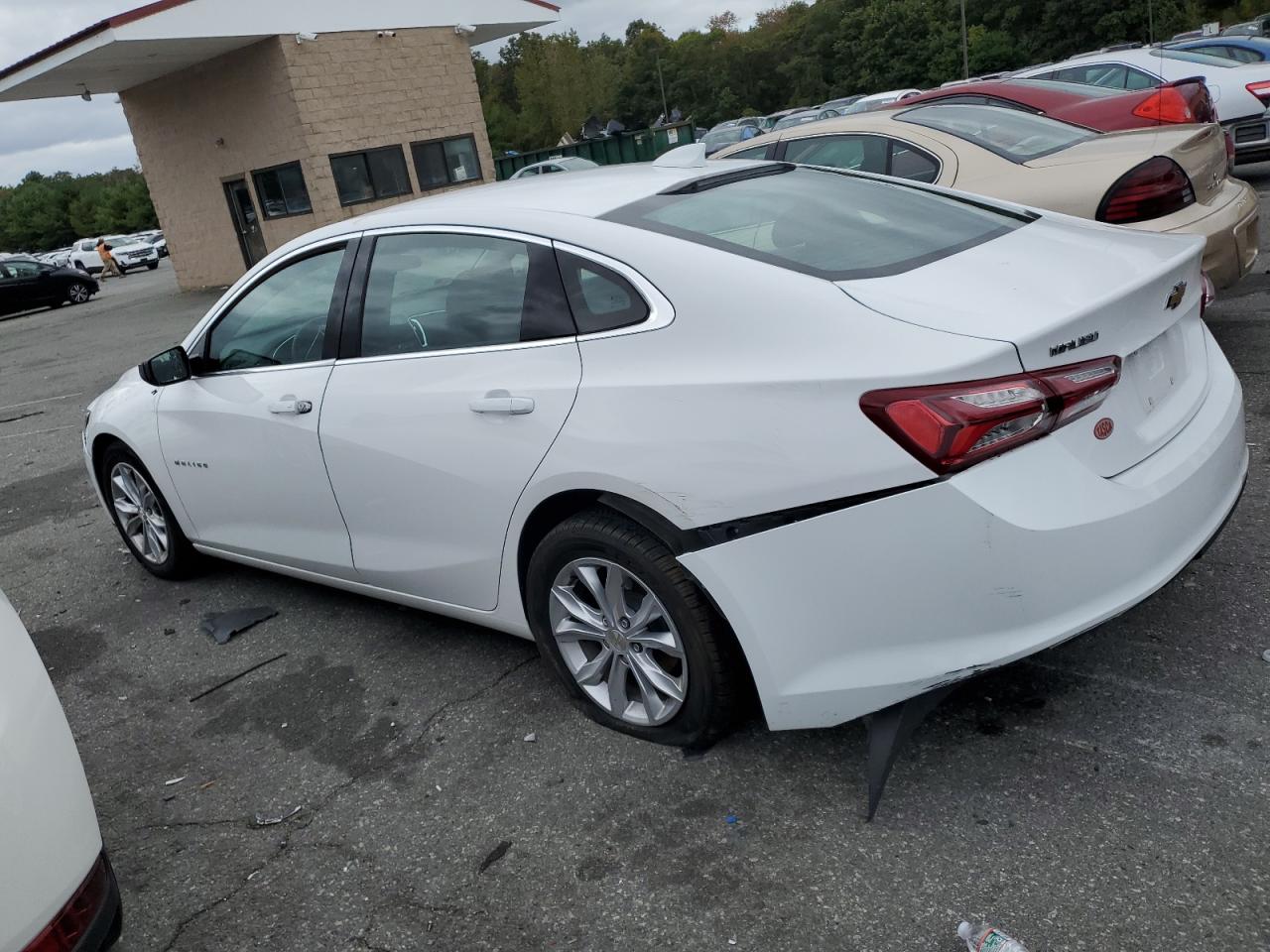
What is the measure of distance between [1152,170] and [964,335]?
3358 mm

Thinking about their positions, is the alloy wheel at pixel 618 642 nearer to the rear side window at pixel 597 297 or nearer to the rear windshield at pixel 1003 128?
the rear side window at pixel 597 297

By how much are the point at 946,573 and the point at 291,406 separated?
2.42 metres

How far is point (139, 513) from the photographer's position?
5.07 m

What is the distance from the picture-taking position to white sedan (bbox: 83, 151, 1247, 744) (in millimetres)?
2375

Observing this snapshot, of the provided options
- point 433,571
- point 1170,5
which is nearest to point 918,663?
point 433,571

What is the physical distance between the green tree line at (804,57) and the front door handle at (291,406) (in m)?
56.3

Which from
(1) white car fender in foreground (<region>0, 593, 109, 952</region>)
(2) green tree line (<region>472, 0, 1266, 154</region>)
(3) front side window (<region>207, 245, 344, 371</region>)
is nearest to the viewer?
(1) white car fender in foreground (<region>0, 593, 109, 952</region>)

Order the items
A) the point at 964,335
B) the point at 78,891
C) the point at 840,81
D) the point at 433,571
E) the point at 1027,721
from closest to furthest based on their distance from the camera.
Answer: the point at 78,891, the point at 964,335, the point at 1027,721, the point at 433,571, the point at 840,81

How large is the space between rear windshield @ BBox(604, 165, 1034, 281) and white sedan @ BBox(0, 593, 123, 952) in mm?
1892

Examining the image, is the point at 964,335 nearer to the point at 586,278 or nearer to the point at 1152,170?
the point at 586,278

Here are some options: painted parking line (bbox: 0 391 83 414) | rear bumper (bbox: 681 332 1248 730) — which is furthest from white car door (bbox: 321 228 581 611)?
painted parking line (bbox: 0 391 83 414)

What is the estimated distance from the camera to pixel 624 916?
8.16ft

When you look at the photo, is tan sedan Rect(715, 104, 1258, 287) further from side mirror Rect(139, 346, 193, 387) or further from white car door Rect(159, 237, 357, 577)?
side mirror Rect(139, 346, 193, 387)

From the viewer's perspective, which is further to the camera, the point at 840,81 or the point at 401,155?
the point at 840,81
